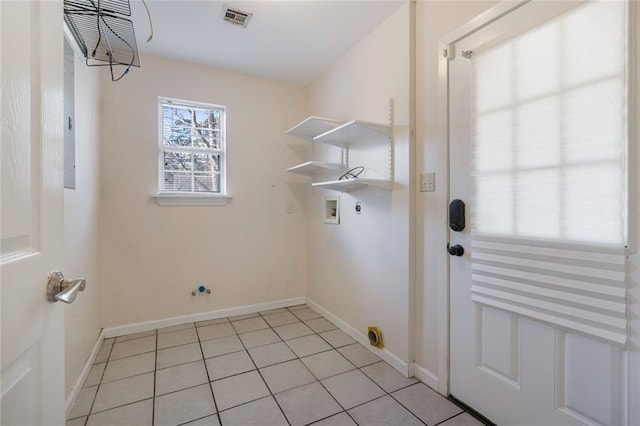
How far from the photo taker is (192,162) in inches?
117

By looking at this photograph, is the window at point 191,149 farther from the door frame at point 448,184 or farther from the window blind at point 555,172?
the window blind at point 555,172

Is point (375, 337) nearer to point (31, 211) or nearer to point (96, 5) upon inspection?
point (31, 211)

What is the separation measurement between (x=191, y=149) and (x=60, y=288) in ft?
7.97

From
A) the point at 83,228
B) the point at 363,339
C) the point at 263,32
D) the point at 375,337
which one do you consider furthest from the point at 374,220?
the point at 83,228

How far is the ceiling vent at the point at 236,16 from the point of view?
6.77ft

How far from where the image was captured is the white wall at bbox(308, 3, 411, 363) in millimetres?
2006

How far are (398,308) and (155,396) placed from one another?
1.60 metres

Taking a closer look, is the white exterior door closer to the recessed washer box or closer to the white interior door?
the white interior door

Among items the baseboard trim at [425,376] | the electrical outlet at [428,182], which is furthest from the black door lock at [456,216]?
the baseboard trim at [425,376]

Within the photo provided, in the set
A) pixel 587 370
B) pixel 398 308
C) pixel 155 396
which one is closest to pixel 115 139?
pixel 155 396

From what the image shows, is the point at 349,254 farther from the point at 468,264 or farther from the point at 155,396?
the point at 155,396

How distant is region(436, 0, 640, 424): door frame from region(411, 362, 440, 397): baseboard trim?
0.04 metres

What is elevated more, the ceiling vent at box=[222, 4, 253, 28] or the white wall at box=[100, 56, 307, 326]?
the ceiling vent at box=[222, 4, 253, 28]

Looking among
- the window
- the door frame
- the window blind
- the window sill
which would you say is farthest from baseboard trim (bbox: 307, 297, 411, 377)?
the window
